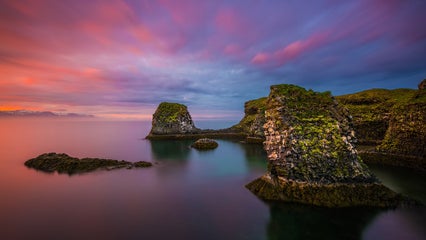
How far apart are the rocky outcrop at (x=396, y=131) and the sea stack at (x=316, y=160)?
17452 millimetres

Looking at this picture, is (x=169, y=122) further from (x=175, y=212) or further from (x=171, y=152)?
(x=175, y=212)

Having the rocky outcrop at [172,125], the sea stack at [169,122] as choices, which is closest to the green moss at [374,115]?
the rocky outcrop at [172,125]

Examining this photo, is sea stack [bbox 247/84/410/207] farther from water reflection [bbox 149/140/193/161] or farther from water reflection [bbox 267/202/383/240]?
water reflection [bbox 149/140/193/161]

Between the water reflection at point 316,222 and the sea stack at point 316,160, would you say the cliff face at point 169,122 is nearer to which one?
the sea stack at point 316,160

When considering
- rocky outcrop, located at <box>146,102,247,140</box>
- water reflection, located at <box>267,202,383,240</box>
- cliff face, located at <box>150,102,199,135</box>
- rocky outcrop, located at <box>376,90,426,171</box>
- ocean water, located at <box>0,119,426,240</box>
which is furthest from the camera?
cliff face, located at <box>150,102,199,135</box>

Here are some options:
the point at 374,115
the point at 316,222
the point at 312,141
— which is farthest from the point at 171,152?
the point at 374,115

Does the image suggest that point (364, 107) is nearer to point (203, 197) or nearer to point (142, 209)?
point (203, 197)

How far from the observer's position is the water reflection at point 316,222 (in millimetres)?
16922

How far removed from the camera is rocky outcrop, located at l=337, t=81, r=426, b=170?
33125mm

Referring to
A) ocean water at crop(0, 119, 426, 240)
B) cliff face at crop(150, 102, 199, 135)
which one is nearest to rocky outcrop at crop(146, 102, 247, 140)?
cliff face at crop(150, 102, 199, 135)

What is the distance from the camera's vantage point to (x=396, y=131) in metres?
36.5

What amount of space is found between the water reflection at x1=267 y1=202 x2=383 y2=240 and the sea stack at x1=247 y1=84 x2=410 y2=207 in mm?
989

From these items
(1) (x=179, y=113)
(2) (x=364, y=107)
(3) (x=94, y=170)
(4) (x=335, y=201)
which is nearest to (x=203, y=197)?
(4) (x=335, y=201)

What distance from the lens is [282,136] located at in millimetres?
23750
